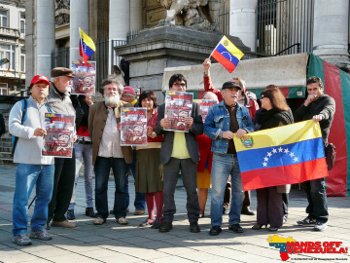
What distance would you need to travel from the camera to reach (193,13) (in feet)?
44.8

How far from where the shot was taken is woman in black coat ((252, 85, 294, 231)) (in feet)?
22.2

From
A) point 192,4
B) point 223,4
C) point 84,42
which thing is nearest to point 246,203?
point 84,42

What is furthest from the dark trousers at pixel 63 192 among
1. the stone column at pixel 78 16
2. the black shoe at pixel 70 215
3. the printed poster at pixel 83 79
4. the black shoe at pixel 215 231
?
the stone column at pixel 78 16

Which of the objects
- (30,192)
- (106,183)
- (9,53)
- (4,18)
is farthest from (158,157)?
(4,18)

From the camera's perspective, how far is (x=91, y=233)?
6703 millimetres

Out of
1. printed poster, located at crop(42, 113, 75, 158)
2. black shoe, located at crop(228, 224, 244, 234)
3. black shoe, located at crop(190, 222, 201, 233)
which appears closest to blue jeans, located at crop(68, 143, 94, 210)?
printed poster, located at crop(42, 113, 75, 158)

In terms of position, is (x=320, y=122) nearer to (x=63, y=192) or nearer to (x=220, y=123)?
(x=220, y=123)

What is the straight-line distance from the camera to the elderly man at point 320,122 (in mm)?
6840

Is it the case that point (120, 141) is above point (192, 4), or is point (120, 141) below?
below

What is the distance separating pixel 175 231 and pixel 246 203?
1.70 meters

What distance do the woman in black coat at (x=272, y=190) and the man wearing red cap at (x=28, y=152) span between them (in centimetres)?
277

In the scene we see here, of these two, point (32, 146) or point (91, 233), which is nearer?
point (32, 146)

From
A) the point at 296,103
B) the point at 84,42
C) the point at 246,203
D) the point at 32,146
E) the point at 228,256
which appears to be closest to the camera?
the point at 228,256

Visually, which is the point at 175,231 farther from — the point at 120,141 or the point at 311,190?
the point at 311,190
